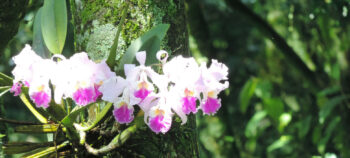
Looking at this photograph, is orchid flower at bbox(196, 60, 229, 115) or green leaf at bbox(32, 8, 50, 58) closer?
orchid flower at bbox(196, 60, 229, 115)

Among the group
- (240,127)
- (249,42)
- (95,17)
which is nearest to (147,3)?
(95,17)

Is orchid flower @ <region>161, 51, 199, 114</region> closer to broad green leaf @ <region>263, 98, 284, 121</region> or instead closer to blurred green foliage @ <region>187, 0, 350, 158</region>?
blurred green foliage @ <region>187, 0, 350, 158</region>

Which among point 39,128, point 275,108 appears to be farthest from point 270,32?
point 39,128

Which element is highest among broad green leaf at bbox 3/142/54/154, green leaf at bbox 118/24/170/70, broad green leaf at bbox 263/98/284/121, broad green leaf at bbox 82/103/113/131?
broad green leaf at bbox 263/98/284/121

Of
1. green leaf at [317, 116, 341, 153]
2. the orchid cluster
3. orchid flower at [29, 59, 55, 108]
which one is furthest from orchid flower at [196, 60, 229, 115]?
green leaf at [317, 116, 341, 153]

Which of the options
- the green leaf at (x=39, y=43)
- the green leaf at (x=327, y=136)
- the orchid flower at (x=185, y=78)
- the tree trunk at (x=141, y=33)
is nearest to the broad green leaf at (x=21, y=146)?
the tree trunk at (x=141, y=33)

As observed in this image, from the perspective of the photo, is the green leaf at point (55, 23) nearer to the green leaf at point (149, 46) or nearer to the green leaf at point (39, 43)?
the green leaf at point (39, 43)
